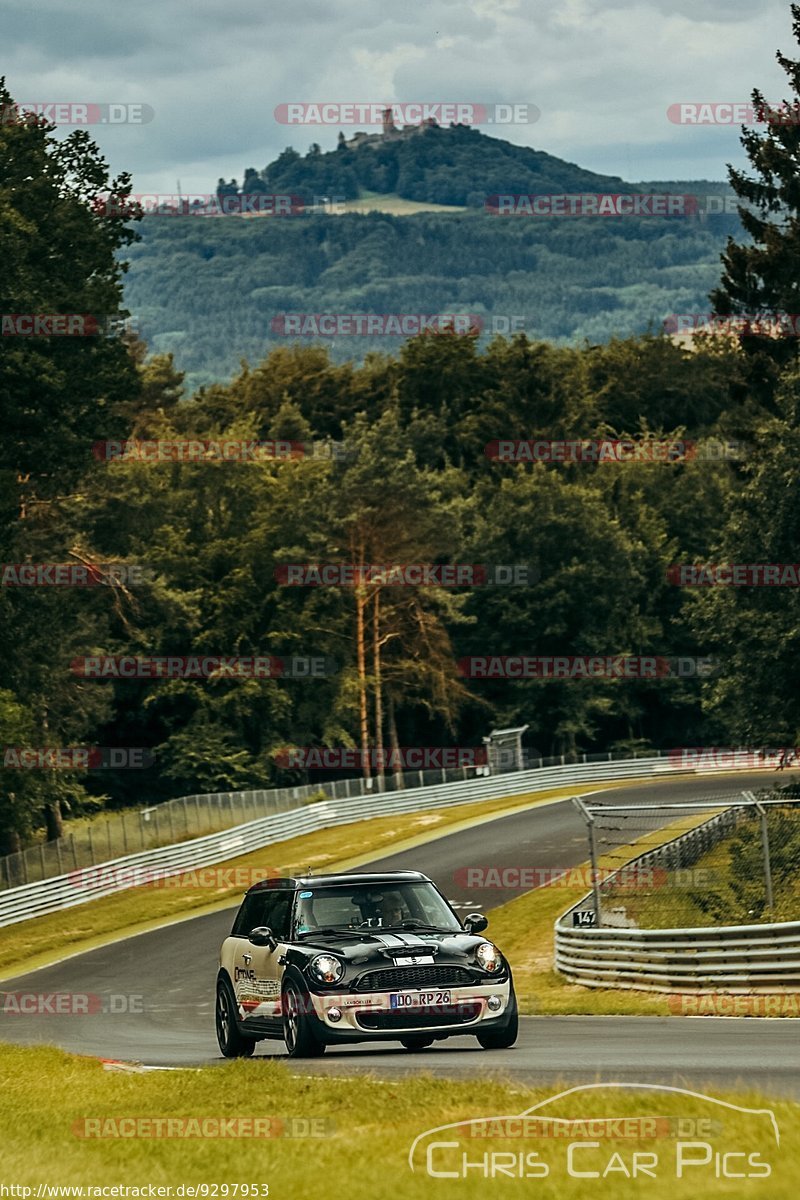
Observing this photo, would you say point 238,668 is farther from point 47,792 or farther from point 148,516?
point 47,792

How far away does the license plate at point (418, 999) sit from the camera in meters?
15.2

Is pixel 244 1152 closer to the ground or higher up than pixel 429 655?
higher up

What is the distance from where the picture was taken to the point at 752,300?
4884 cm

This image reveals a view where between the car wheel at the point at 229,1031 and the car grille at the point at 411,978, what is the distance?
8.50 ft

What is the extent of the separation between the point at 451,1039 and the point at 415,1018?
3158 millimetres

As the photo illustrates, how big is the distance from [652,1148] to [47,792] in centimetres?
4672

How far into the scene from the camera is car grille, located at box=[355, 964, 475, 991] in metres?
A: 15.3

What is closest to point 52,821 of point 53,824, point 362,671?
point 53,824

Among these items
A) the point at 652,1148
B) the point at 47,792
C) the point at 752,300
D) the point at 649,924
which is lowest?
the point at 47,792

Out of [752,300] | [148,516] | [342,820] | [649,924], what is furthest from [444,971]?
[148,516]

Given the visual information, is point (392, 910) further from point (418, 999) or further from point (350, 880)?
point (418, 999)

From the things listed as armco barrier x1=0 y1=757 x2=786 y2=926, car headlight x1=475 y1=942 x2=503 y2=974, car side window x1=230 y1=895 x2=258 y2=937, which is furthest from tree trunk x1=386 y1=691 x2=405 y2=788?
car headlight x1=475 y1=942 x2=503 y2=974

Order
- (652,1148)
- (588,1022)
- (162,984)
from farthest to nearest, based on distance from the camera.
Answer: (162,984)
(588,1022)
(652,1148)

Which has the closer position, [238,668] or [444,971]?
[444,971]
